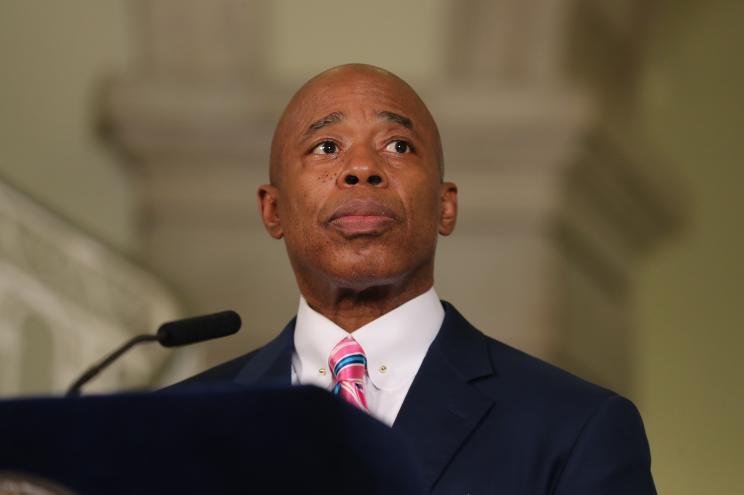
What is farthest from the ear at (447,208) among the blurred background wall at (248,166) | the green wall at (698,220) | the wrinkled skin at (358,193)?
the green wall at (698,220)

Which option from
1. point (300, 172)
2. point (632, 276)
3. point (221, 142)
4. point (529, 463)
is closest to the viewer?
point (529, 463)

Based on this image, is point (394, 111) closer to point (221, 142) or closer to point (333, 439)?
point (333, 439)

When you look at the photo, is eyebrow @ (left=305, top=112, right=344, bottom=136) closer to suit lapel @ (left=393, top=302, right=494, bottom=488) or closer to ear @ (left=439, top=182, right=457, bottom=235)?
ear @ (left=439, top=182, right=457, bottom=235)

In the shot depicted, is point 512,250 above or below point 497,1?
below

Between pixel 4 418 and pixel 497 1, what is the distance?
20.4 ft

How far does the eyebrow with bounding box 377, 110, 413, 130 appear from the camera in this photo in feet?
10.0

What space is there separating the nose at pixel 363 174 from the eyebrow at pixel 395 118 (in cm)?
10

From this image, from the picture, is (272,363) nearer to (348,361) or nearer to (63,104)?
(348,361)

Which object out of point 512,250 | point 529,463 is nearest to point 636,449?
point 529,463

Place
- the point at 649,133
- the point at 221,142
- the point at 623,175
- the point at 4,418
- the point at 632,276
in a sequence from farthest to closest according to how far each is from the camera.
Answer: the point at 649,133 → the point at 632,276 → the point at 623,175 → the point at 221,142 → the point at 4,418

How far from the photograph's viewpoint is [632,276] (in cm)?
948

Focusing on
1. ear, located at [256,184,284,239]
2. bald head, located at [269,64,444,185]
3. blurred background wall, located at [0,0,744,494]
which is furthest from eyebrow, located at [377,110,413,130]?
blurred background wall, located at [0,0,744,494]

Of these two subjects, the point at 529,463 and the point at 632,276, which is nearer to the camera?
the point at 529,463

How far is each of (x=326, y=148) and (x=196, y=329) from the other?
435 mm
